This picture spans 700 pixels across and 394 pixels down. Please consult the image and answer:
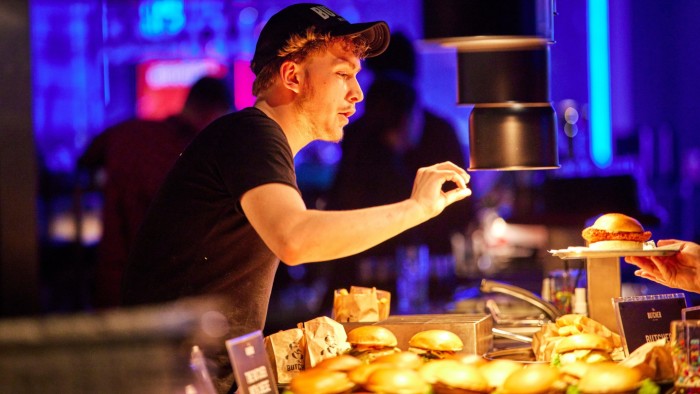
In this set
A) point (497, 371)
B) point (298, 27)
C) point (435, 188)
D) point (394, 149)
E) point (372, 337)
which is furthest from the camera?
point (394, 149)

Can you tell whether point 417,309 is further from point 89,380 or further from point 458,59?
point 89,380

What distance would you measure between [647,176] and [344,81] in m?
6.50

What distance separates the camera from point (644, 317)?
2.56 meters

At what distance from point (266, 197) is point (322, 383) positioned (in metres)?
0.46

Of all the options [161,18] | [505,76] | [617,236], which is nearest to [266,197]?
[505,76]

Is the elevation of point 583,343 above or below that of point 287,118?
below

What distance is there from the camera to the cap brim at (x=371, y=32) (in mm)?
2602

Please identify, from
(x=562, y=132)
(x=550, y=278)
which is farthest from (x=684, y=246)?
(x=562, y=132)

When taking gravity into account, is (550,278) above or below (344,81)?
below

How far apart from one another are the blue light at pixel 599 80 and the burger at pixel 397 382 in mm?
8068

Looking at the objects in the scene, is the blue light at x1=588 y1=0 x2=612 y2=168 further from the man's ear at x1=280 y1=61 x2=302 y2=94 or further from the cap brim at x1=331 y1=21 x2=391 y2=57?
the man's ear at x1=280 y1=61 x2=302 y2=94

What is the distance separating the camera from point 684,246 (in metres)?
2.98

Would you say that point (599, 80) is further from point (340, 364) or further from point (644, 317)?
point (340, 364)

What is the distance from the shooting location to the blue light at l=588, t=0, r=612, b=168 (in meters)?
9.80
